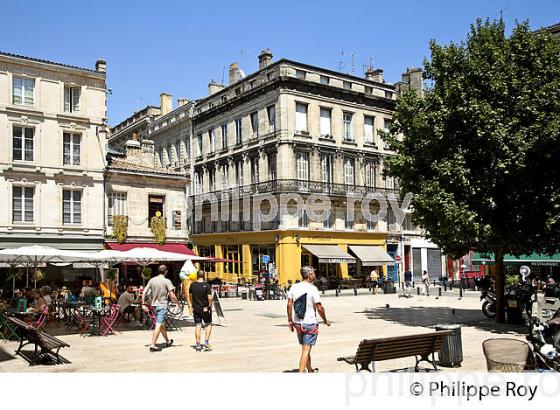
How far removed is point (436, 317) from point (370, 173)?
72.2ft

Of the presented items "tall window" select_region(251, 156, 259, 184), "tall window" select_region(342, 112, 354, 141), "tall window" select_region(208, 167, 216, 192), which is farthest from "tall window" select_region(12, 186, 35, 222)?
"tall window" select_region(342, 112, 354, 141)

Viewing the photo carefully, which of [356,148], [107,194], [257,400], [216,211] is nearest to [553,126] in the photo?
[257,400]

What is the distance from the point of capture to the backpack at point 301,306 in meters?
8.34

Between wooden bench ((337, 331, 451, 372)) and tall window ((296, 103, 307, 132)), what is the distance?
28713 millimetres

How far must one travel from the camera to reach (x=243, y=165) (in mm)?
39250

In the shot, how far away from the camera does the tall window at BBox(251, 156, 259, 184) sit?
38.0m

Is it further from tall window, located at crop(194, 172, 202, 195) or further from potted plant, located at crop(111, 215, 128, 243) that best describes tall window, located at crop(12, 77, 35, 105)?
tall window, located at crop(194, 172, 202, 195)

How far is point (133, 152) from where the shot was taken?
32.4m

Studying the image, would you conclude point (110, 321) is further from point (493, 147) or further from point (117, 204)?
point (117, 204)

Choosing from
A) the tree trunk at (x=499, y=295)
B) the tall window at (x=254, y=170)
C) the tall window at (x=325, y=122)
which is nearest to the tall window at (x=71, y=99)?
the tall window at (x=254, y=170)

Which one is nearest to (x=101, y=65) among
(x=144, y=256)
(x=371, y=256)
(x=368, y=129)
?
(x=144, y=256)

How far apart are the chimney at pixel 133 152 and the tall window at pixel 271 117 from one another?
9.03m

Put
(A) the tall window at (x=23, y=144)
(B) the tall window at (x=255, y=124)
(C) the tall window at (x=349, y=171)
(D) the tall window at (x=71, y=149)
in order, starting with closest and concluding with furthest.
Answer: (A) the tall window at (x=23, y=144) < (D) the tall window at (x=71, y=149) < (B) the tall window at (x=255, y=124) < (C) the tall window at (x=349, y=171)

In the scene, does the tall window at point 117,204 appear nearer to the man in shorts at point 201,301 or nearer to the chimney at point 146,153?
the chimney at point 146,153
